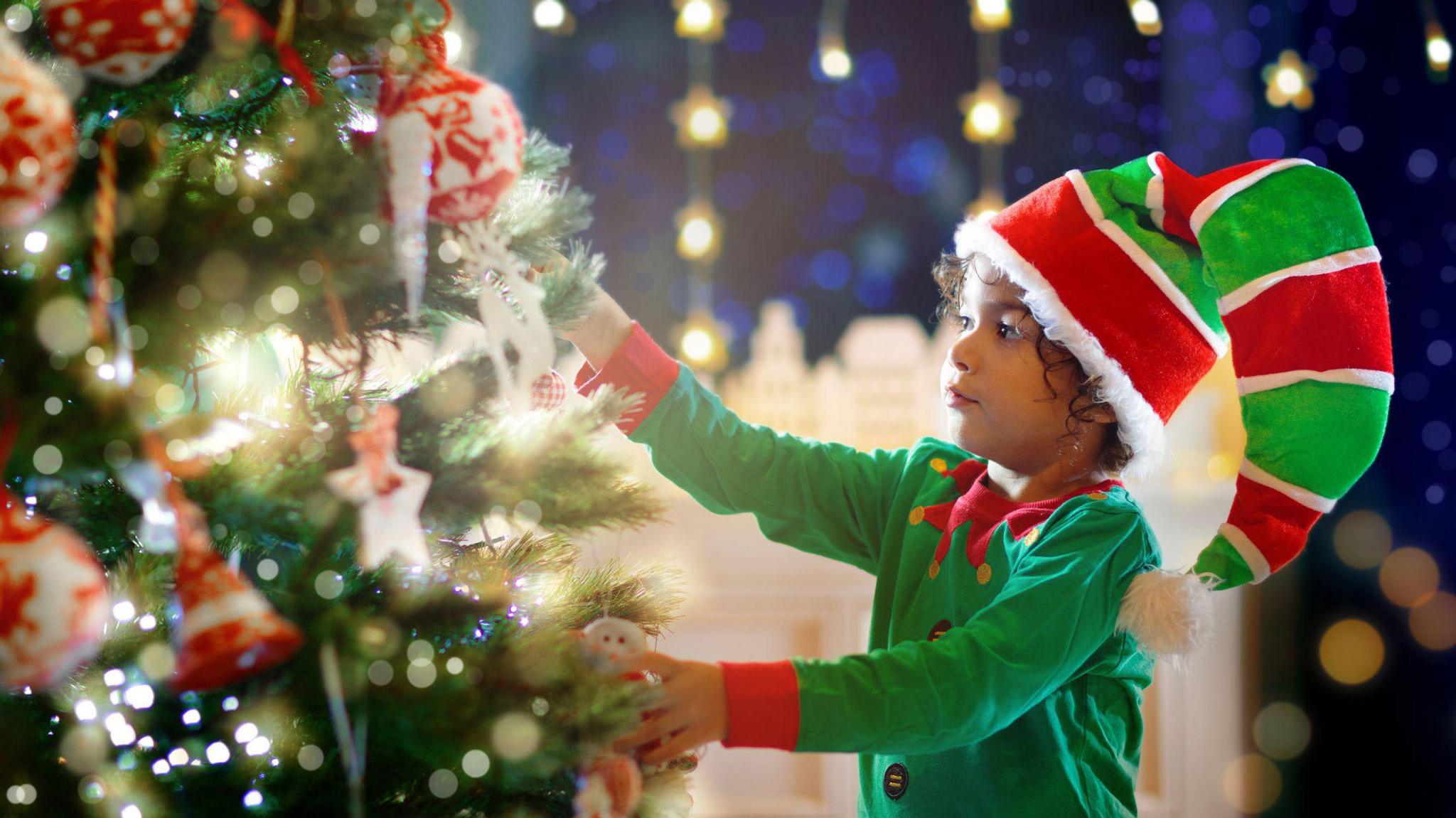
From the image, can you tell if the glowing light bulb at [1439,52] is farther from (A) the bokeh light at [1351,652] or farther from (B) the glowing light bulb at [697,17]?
(B) the glowing light bulb at [697,17]

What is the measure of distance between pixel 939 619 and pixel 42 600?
0.67 m

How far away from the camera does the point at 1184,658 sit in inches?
32.5

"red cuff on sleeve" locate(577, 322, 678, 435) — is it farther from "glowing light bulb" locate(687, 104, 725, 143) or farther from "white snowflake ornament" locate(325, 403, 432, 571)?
"glowing light bulb" locate(687, 104, 725, 143)

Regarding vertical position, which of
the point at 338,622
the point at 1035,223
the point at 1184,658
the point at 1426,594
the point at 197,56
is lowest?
the point at 1426,594

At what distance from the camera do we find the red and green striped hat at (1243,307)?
86 centimetres

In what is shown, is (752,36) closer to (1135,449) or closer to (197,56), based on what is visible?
(1135,449)

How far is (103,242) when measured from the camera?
50 centimetres

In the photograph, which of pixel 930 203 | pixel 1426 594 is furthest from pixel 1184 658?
pixel 930 203

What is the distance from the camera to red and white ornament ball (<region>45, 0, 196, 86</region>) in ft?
1.58

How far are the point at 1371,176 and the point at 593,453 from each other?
1.77 meters

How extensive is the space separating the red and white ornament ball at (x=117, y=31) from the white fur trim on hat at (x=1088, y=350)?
660mm

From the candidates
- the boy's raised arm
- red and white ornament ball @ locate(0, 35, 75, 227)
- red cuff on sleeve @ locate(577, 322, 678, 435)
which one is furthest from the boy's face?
red and white ornament ball @ locate(0, 35, 75, 227)

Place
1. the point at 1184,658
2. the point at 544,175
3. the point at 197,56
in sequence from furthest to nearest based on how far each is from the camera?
the point at 1184,658 < the point at 544,175 < the point at 197,56

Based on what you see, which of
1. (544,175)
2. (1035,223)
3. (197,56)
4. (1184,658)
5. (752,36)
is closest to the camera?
(197,56)
